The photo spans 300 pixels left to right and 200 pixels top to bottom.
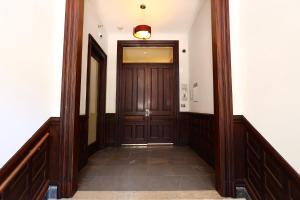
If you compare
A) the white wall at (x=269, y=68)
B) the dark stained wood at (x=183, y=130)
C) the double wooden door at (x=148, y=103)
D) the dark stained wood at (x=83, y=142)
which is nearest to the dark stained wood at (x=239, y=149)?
the white wall at (x=269, y=68)

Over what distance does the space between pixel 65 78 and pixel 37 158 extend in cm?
92

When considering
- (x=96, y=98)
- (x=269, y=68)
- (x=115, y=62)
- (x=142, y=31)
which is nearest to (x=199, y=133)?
(x=269, y=68)

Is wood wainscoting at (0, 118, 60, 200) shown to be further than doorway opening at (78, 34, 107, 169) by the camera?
No

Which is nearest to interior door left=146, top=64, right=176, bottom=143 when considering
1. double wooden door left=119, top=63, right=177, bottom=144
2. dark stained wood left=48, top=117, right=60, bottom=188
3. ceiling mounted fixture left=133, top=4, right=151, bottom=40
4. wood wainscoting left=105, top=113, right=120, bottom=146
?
double wooden door left=119, top=63, right=177, bottom=144

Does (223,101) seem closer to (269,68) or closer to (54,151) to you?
(269,68)

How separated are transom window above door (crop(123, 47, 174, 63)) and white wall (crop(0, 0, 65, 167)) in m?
3.21

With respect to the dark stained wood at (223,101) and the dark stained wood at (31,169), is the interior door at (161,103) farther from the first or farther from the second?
the dark stained wood at (31,169)

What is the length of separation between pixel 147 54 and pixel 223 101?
3.77 m

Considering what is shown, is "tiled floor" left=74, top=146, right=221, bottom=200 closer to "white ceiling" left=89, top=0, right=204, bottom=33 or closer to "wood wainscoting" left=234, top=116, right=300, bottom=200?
"wood wainscoting" left=234, top=116, right=300, bottom=200

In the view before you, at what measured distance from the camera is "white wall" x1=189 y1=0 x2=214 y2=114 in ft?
10.8

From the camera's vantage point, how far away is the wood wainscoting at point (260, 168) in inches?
56.0

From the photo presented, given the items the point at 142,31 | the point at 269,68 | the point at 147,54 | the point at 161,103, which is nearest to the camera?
the point at 269,68

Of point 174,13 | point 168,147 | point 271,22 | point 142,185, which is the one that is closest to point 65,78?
point 142,185

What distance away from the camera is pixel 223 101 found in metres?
2.09
